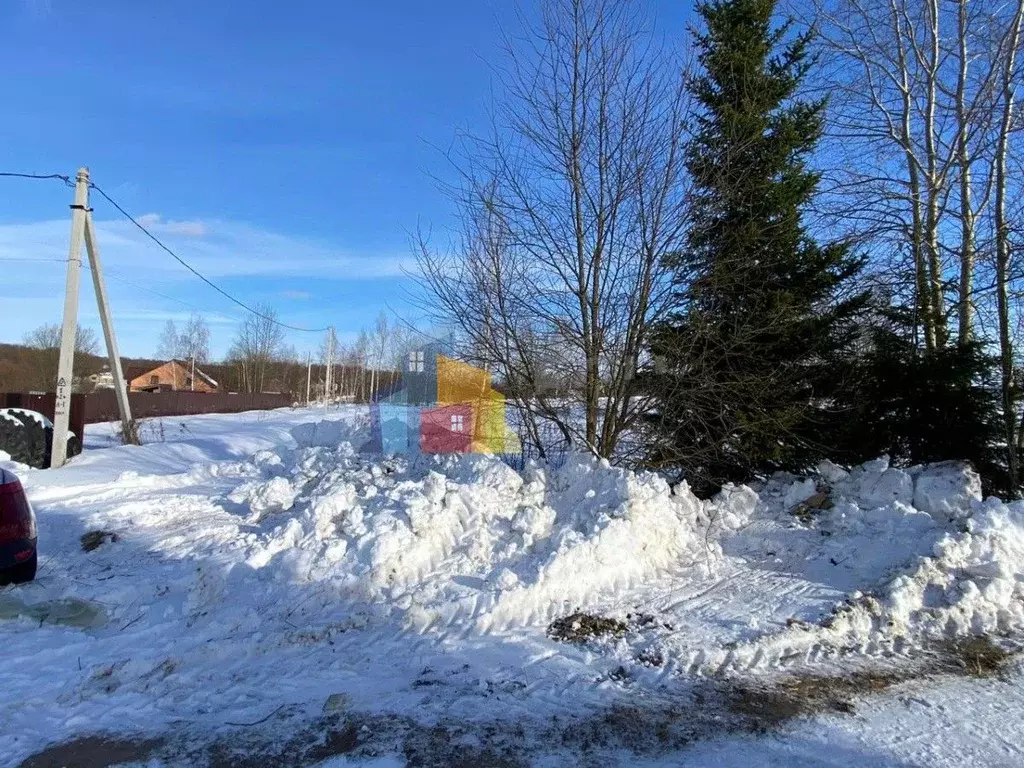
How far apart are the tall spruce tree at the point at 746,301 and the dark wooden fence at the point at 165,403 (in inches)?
614

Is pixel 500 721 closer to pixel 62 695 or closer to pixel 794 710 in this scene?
pixel 794 710

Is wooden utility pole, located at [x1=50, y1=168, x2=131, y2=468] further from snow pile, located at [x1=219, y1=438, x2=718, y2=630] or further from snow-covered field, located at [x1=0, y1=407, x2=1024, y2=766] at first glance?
snow pile, located at [x1=219, y1=438, x2=718, y2=630]

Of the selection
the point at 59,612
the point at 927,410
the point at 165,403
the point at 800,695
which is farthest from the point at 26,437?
the point at 165,403

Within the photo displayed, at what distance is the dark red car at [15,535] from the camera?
5082mm

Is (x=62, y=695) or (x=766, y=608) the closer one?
(x=62, y=695)

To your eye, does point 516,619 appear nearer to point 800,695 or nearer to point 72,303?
point 800,695

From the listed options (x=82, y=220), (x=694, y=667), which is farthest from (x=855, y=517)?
(x=82, y=220)

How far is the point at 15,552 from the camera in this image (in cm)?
519

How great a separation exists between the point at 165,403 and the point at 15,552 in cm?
3923

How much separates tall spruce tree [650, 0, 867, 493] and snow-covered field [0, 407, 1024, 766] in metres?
0.74

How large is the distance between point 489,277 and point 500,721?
5.06 meters

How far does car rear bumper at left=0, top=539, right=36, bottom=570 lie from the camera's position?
16.7 ft

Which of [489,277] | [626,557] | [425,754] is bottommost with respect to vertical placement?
[425,754]

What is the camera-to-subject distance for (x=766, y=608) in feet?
16.9
